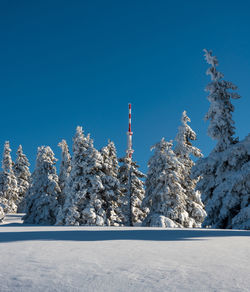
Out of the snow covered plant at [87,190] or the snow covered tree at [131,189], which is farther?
the snow covered tree at [131,189]

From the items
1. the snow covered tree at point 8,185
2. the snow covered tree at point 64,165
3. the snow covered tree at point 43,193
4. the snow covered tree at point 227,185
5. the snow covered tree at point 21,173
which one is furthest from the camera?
the snow covered tree at point 21,173

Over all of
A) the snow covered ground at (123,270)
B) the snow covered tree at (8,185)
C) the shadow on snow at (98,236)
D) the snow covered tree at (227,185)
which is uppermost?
the snow covered tree at (8,185)

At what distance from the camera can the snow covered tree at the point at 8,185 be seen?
1970 inches

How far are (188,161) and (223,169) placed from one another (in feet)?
46.3

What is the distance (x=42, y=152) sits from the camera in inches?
1464

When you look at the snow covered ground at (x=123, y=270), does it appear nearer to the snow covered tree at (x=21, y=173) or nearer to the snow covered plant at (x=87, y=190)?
the snow covered plant at (x=87, y=190)

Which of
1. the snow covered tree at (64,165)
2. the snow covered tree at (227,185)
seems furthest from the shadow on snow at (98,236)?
the snow covered tree at (64,165)

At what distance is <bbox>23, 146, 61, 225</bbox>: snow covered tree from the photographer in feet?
114

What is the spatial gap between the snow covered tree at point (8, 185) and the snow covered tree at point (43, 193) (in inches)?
593

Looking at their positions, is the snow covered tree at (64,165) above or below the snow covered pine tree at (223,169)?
above

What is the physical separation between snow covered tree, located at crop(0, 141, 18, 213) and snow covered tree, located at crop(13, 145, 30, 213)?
366 cm

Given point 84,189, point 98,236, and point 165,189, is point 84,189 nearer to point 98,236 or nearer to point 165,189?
point 165,189

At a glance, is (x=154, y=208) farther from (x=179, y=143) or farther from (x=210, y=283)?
(x=210, y=283)

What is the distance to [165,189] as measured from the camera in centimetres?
2527
